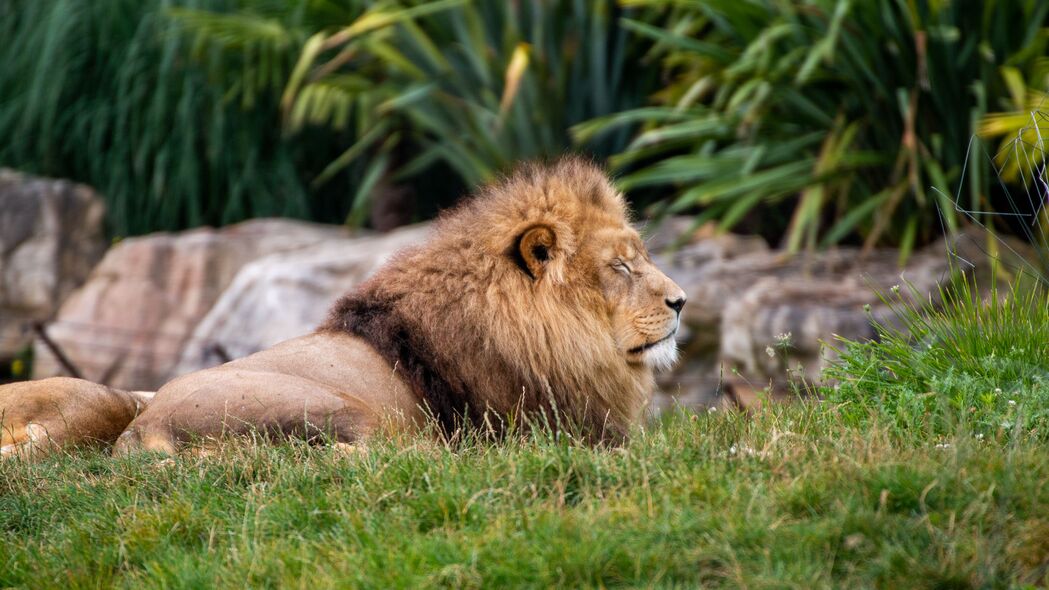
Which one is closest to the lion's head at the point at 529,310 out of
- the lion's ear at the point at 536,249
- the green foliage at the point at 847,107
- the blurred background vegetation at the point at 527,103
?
the lion's ear at the point at 536,249

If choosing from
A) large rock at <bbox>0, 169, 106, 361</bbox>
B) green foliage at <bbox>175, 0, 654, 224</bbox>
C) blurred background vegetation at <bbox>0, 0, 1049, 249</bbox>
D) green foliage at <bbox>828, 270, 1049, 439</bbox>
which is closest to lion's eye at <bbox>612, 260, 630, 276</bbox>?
green foliage at <bbox>828, 270, 1049, 439</bbox>

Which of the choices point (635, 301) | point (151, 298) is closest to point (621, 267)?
point (635, 301)

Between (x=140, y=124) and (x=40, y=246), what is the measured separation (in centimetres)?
149

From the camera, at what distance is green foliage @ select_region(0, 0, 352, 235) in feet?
39.4

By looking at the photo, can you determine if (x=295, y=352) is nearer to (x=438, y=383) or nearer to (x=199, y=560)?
(x=438, y=383)

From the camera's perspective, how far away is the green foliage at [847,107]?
8.67 m

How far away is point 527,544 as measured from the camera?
3334 millimetres

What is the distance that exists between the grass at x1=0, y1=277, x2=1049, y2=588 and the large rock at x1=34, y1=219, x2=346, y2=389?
5.99 meters

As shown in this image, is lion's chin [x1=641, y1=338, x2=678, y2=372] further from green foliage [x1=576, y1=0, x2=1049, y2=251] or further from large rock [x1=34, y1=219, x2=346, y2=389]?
large rock [x1=34, y1=219, x2=346, y2=389]

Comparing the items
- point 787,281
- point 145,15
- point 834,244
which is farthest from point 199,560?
point 145,15

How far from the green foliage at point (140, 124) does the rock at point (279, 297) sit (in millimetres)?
2209

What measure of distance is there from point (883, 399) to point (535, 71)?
6.19 metres

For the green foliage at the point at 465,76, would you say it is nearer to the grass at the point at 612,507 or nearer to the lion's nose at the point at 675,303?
the lion's nose at the point at 675,303

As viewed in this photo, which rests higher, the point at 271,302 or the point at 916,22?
the point at 916,22
